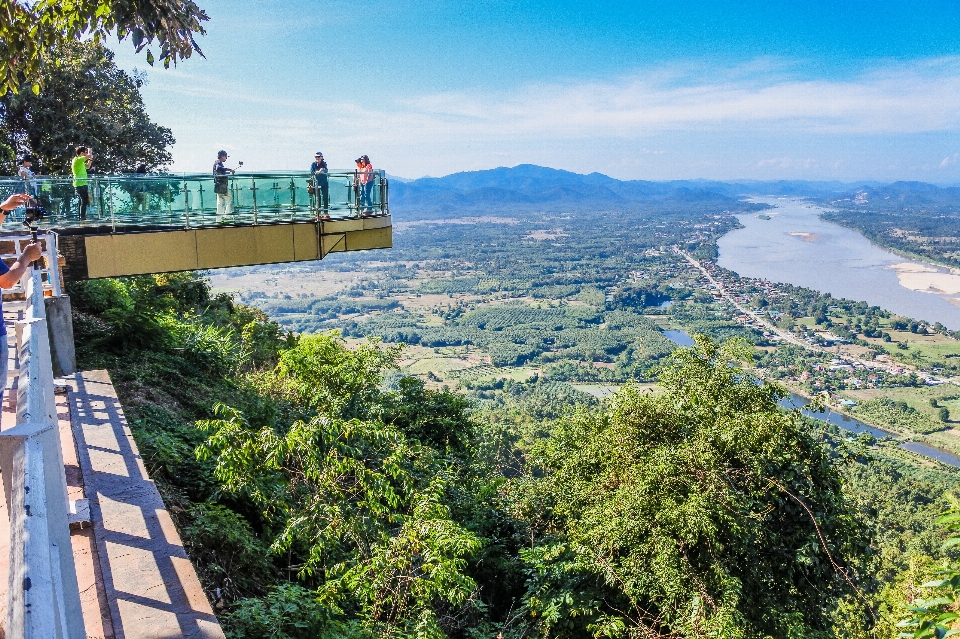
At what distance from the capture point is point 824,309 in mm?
86500

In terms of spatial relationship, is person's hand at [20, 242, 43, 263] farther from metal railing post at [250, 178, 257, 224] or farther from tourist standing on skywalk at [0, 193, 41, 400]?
metal railing post at [250, 178, 257, 224]

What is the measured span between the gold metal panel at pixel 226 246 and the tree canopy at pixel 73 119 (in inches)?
281

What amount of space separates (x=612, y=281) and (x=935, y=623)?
122635mm

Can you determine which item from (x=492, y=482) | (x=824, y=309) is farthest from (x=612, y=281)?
(x=492, y=482)

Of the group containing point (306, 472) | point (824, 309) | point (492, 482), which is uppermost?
point (306, 472)

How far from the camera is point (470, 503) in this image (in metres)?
7.96

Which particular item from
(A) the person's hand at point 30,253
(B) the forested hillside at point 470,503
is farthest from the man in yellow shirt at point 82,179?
(A) the person's hand at point 30,253

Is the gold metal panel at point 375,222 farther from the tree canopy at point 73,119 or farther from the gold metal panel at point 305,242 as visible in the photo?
the tree canopy at point 73,119

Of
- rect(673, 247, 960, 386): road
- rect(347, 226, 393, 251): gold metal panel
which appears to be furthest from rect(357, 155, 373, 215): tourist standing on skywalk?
rect(673, 247, 960, 386): road

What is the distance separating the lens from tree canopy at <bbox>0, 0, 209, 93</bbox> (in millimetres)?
5242

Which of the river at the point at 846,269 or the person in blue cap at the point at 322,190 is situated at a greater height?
the person in blue cap at the point at 322,190

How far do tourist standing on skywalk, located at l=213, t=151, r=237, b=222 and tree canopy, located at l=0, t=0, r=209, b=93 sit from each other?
2.88 metres

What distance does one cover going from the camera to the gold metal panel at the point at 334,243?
988 centimetres

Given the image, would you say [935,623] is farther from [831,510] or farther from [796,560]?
[831,510]
